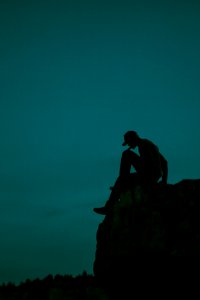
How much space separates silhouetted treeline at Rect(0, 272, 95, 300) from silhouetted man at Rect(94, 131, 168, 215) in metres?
2.14

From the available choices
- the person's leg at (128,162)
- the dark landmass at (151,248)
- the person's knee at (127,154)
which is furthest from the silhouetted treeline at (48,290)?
the person's knee at (127,154)

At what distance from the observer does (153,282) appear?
31.3ft

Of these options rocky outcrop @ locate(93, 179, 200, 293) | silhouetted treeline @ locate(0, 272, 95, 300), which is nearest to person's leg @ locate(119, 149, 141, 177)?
rocky outcrop @ locate(93, 179, 200, 293)

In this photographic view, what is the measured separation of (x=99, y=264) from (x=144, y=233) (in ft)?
6.33

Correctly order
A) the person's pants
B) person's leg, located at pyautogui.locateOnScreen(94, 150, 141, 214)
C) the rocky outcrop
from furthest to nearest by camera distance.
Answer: person's leg, located at pyautogui.locateOnScreen(94, 150, 141, 214) < the person's pants < the rocky outcrop

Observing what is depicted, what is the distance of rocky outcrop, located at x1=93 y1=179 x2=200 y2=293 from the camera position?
30.6 feet

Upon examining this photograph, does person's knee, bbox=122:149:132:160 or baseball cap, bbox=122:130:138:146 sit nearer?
baseball cap, bbox=122:130:138:146

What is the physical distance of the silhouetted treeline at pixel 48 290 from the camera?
9.81m

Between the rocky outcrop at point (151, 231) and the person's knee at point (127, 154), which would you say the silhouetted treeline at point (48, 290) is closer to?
the rocky outcrop at point (151, 231)

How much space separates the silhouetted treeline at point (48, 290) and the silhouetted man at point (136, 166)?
2140 millimetres

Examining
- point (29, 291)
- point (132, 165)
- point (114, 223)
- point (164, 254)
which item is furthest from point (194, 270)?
point (29, 291)

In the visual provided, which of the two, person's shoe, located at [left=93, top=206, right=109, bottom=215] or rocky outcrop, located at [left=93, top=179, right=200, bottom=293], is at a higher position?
person's shoe, located at [left=93, top=206, right=109, bottom=215]

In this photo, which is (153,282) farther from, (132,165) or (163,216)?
(132,165)

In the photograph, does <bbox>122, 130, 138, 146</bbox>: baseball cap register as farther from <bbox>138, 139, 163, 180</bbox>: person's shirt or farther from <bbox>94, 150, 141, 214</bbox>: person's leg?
<bbox>94, 150, 141, 214</bbox>: person's leg
